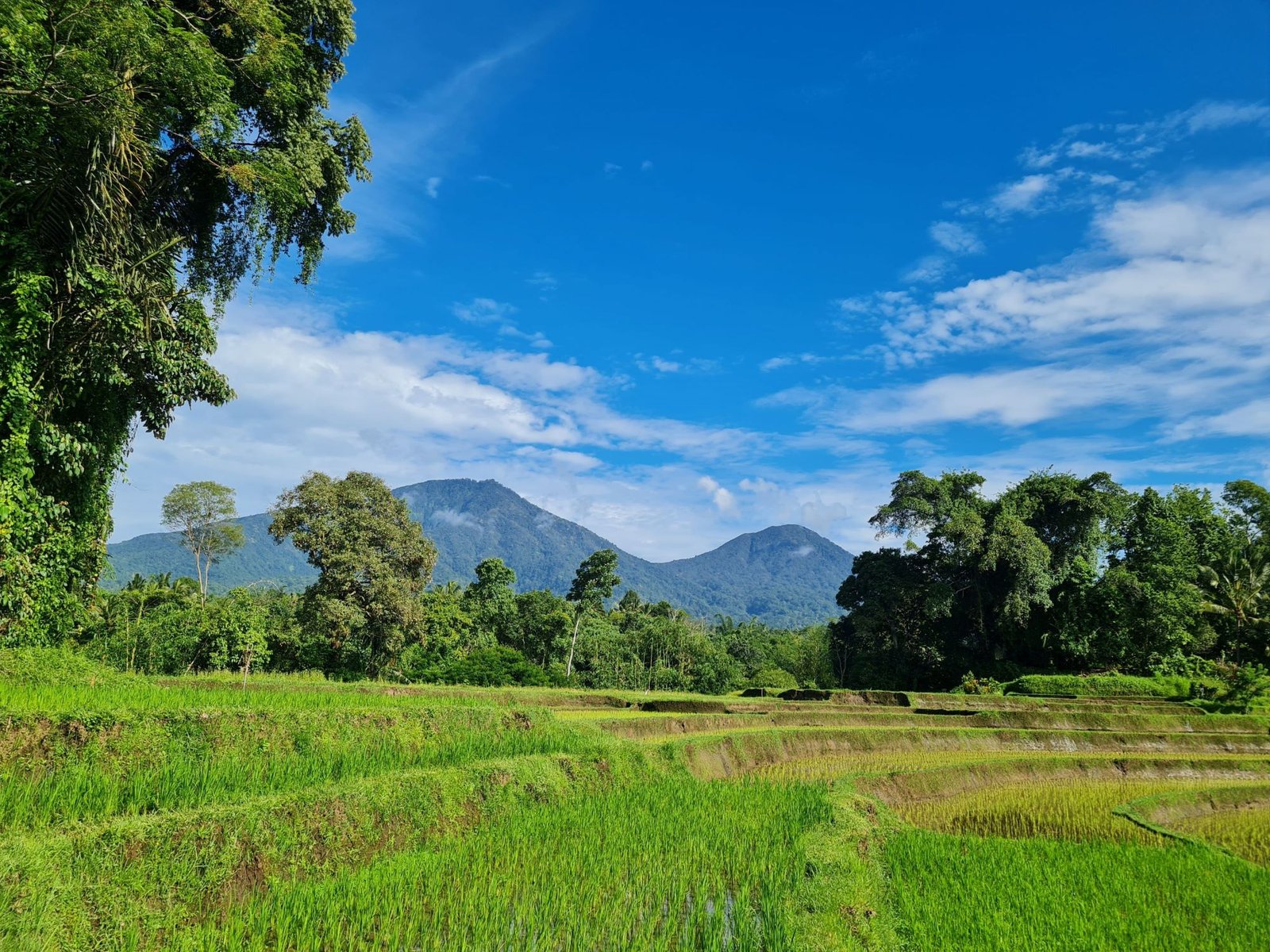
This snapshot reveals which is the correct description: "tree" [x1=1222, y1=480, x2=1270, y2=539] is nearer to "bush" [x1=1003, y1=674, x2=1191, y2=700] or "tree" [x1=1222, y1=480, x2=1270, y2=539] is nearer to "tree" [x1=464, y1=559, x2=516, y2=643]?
"bush" [x1=1003, y1=674, x2=1191, y2=700]

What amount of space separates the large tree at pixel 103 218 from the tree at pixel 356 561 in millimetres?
15396

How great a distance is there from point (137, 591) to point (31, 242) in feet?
120

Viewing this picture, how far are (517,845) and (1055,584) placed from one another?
131 ft

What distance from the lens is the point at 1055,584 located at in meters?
37.2

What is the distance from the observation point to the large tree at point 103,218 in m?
10.1

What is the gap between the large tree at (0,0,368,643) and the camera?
10.1 metres

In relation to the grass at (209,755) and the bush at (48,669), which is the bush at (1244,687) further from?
the bush at (48,669)

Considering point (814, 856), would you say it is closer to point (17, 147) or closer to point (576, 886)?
point (576, 886)

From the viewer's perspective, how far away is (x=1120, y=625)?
33438 millimetres

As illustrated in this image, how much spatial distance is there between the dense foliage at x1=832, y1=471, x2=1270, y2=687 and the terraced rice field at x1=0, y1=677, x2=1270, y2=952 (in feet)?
85.7

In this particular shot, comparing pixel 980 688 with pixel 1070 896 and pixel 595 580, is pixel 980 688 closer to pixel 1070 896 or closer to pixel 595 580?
pixel 1070 896

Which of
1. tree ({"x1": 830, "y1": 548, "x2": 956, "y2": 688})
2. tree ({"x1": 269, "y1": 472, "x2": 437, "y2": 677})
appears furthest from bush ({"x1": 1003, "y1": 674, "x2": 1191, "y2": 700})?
tree ({"x1": 269, "y1": 472, "x2": 437, "y2": 677})

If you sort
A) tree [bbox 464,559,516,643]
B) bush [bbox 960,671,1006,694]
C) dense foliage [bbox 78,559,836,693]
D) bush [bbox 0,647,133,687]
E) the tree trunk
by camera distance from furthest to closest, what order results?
tree [bbox 464,559,516,643], the tree trunk, bush [bbox 960,671,1006,694], dense foliage [bbox 78,559,836,693], bush [bbox 0,647,133,687]

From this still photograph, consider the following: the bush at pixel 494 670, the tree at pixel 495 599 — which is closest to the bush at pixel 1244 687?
the bush at pixel 494 670
